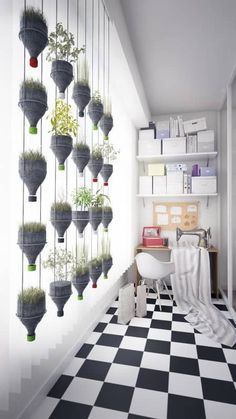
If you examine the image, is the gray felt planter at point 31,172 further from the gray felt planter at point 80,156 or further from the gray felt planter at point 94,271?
the gray felt planter at point 94,271

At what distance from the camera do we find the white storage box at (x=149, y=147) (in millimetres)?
3969

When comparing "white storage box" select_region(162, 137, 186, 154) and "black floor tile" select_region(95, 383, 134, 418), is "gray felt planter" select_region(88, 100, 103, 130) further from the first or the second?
"white storage box" select_region(162, 137, 186, 154)

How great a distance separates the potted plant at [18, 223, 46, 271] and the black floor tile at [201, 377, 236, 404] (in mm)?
1444

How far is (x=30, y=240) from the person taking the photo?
1.22 m

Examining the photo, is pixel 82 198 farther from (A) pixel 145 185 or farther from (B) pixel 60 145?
(A) pixel 145 185

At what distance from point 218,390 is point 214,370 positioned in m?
0.24

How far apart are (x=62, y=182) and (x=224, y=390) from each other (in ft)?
5.74

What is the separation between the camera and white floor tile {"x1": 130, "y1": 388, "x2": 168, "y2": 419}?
1.56 metres

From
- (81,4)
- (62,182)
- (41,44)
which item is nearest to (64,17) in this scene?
(81,4)

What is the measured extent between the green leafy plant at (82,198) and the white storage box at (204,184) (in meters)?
2.36

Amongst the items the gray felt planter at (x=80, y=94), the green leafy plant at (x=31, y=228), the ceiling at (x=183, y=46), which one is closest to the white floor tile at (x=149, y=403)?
the green leafy plant at (x=31, y=228)

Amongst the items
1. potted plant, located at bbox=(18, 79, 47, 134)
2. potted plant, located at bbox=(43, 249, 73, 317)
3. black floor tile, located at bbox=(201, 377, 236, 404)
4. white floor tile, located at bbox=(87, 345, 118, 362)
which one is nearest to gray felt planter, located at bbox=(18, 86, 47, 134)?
potted plant, located at bbox=(18, 79, 47, 134)

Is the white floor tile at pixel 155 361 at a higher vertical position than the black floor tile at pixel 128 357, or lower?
lower

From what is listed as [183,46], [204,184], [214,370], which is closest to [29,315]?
[214,370]
